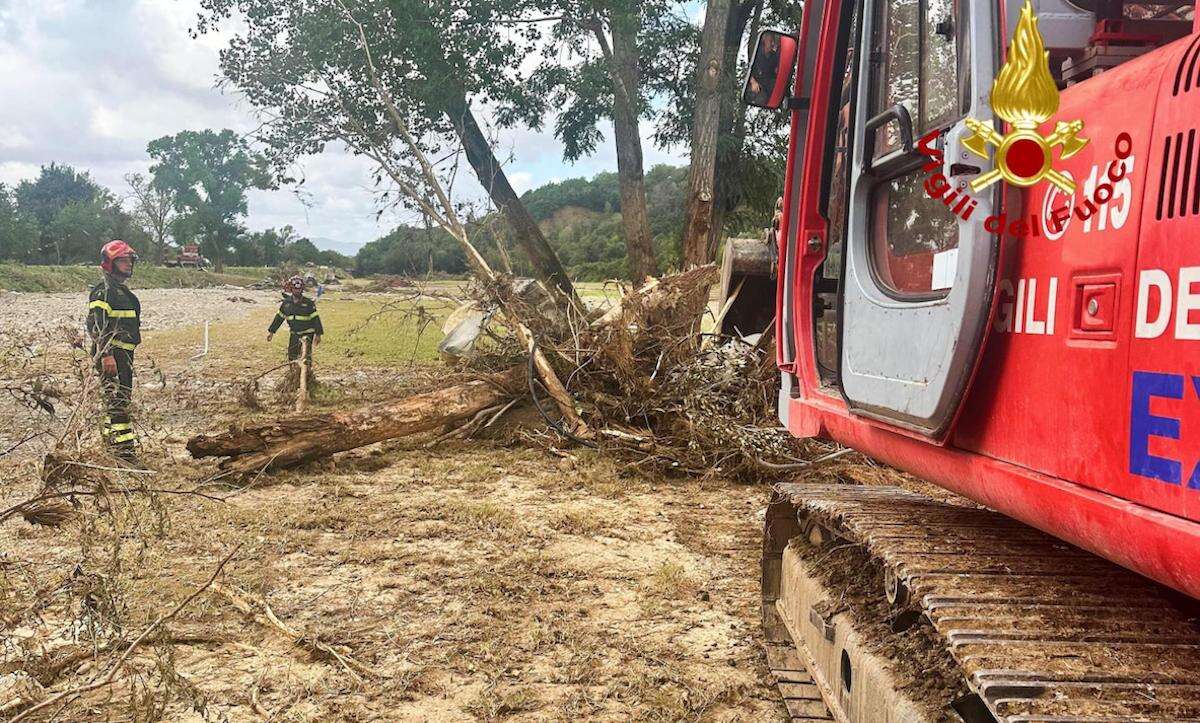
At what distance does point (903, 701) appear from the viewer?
93.1 inches

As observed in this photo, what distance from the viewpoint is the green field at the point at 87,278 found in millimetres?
36531

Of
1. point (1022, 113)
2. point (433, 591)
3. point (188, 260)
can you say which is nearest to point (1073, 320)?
point (1022, 113)

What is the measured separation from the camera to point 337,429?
807 centimetres

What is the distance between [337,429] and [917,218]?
246 inches

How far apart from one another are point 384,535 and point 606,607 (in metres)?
2.00

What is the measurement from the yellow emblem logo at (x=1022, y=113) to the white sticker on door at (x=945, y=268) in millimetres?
255

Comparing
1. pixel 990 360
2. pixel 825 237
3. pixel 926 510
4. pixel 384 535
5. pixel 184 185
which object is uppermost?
pixel 184 185

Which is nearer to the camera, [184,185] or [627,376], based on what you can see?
[627,376]

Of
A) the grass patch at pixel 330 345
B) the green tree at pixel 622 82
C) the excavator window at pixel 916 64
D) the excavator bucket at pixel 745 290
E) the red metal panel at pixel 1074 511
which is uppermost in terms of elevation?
the green tree at pixel 622 82

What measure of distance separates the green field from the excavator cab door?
34.1m

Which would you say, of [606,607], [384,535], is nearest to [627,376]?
[384,535]

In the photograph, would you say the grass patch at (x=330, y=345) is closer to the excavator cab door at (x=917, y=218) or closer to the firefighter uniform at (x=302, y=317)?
the firefighter uniform at (x=302, y=317)

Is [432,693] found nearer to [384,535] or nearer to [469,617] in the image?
[469,617]

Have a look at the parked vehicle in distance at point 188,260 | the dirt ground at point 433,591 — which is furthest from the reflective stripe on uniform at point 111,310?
the parked vehicle in distance at point 188,260
